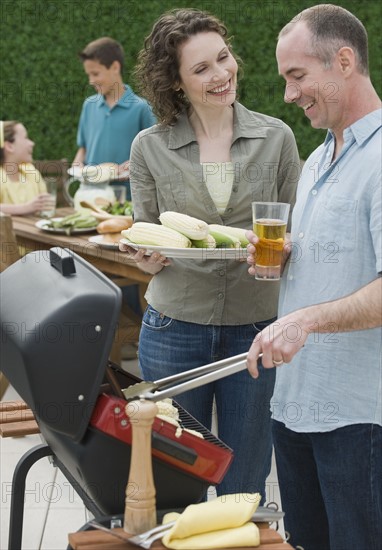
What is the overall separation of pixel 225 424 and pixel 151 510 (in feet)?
3.32

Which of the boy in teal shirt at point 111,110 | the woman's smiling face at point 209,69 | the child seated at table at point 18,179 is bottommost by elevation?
the child seated at table at point 18,179

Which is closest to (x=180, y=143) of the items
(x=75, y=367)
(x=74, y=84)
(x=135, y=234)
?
(x=135, y=234)

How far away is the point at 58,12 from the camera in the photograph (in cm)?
764

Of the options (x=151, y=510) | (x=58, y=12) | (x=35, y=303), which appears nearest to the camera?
(x=151, y=510)

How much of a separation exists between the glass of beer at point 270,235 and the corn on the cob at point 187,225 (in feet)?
1.06

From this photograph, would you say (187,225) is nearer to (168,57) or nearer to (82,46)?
(168,57)

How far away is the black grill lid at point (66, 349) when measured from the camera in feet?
5.55

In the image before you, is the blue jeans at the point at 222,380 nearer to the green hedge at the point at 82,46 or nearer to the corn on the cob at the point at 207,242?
the corn on the cob at the point at 207,242

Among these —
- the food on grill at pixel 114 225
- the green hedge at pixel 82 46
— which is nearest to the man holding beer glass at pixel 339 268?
the food on grill at pixel 114 225

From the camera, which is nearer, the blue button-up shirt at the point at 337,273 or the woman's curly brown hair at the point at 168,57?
the blue button-up shirt at the point at 337,273

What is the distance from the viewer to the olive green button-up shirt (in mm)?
2611

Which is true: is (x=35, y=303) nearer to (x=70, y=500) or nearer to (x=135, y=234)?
(x=135, y=234)

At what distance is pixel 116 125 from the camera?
588 centimetres

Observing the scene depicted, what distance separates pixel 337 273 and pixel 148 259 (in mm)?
720
